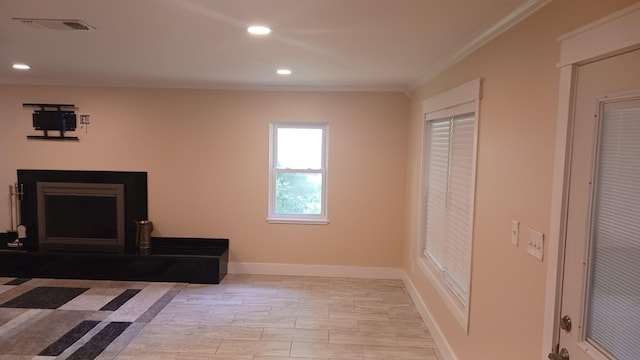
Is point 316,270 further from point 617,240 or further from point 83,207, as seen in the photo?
point 617,240

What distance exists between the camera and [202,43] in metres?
2.78

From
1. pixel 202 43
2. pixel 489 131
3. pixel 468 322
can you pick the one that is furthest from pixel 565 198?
pixel 202 43

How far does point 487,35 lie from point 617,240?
146 cm

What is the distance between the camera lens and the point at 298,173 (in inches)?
197

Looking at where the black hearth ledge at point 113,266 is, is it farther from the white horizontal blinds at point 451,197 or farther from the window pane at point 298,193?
the white horizontal blinds at point 451,197

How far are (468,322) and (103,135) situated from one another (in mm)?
4490

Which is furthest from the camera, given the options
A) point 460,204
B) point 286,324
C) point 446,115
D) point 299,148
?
point 299,148

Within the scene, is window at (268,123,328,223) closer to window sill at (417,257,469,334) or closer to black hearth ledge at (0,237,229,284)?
black hearth ledge at (0,237,229,284)

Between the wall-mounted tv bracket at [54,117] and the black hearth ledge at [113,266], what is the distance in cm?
146

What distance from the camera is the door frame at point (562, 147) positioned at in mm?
1372

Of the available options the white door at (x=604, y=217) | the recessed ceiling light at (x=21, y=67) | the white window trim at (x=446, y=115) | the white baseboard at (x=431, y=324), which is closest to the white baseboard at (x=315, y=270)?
the white baseboard at (x=431, y=324)

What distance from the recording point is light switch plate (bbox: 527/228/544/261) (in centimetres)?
173

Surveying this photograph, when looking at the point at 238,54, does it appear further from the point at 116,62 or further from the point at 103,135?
the point at 103,135

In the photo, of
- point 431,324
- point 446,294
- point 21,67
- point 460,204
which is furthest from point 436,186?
point 21,67
